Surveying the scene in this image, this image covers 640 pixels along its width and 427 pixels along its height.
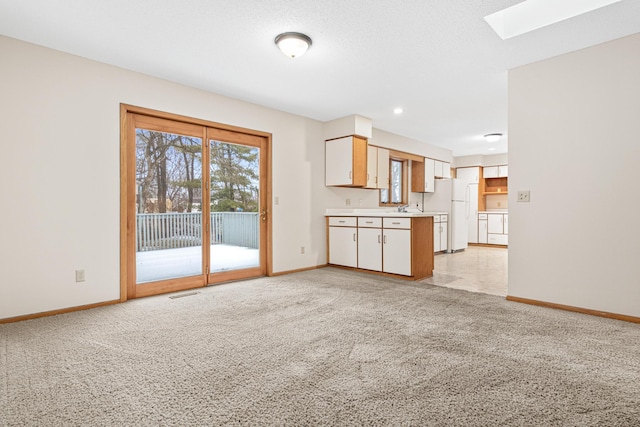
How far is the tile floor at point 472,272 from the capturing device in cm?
407

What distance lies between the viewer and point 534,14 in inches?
105

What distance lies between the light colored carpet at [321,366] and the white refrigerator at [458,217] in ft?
13.8

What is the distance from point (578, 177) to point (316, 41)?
9.09ft

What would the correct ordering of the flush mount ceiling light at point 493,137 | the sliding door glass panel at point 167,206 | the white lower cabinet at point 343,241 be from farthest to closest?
the flush mount ceiling light at point 493,137 → the white lower cabinet at point 343,241 → the sliding door glass panel at point 167,206

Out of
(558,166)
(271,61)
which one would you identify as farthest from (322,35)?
(558,166)

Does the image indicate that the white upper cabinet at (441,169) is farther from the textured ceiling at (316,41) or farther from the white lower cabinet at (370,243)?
the white lower cabinet at (370,243)

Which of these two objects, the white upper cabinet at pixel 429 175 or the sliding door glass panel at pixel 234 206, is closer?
the sliding door glass panel at pixel 234 206

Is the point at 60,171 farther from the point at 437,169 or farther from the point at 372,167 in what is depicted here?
the point at 437,169

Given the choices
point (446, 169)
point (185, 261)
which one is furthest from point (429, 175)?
point (185, 261)

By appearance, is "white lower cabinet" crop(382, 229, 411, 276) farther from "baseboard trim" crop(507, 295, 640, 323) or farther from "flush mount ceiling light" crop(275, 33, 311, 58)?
"flush mount ceiling light" crop(275, 33, 311, 58)

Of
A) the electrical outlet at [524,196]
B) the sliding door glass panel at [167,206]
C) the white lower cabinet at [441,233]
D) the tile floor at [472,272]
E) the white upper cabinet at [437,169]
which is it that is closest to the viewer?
the electrical outlet at [524,196]

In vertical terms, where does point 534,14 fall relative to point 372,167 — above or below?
above

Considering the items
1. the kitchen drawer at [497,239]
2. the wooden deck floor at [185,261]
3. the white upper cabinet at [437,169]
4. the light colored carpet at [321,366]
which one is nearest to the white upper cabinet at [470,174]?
the white upper cabinet at [437,169]

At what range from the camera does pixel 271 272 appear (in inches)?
185
